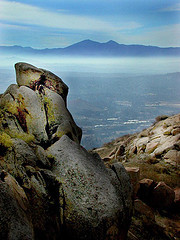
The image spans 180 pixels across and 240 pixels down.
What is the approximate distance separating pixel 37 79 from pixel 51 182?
387 cm

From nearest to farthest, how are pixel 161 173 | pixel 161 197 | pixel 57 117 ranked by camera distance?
pixel 57 117
pixel 161 197
pixel 161 173

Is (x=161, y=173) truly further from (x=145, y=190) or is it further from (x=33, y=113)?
(x=33, y=113)

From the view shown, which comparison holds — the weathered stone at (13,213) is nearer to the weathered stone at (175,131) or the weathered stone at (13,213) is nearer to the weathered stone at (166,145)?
the weathered stone at (166,145)

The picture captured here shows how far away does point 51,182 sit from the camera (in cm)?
447

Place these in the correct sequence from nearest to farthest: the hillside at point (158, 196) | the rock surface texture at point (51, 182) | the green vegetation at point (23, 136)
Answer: the rock surface texture at point (51, 182) < the green vegetation at point (23, 136) < the hillside at point (158, 196)

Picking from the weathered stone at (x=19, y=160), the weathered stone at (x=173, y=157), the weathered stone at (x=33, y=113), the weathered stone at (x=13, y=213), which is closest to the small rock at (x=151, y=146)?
the weathered stone at (x=173, y=157)

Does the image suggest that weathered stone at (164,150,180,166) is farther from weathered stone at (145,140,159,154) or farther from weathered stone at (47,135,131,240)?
weathered stone at (47,135,131,240)

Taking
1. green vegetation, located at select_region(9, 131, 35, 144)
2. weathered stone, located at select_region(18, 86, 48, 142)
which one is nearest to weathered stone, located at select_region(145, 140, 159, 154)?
weathered stone, located at select_region(18, 86, 48, 142)

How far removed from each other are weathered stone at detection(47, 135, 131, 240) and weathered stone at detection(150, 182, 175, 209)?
2120mm

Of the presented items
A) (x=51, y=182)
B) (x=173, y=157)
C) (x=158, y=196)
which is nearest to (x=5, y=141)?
(x=51, y=182)

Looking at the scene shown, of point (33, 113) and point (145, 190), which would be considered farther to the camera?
point (145, 190)

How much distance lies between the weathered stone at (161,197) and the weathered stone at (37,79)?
430cm

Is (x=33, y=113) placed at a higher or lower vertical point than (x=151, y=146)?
higher

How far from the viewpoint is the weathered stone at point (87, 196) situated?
14.2ft
